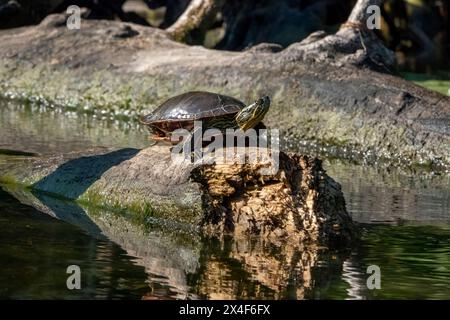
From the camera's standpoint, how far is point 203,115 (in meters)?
9.34

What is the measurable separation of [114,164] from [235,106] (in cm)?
111

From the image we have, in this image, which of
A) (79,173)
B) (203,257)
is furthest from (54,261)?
(79,173)

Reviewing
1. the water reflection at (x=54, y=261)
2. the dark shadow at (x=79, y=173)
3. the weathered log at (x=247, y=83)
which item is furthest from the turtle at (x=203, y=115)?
the weathered log at (x=247, y=83)

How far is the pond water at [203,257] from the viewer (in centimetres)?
661

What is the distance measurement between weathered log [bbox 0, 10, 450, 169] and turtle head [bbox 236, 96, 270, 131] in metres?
4.22

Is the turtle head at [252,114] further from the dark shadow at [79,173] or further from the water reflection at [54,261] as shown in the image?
the water reflection at [54,261]

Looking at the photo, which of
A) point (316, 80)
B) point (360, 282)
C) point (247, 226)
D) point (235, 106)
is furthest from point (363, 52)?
point (360, 282)

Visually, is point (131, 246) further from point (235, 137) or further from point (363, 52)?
point (363, 52)

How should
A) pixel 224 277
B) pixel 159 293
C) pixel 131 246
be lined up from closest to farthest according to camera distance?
pixel 159 293 → pixel 224 277 → pixel 131 246

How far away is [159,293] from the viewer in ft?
21.2

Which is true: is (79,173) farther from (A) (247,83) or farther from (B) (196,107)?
(A) (247,83)

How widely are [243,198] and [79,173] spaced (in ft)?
5.78

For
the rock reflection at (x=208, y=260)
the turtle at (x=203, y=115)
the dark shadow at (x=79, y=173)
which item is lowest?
the rock reflection at (x=208, y=260)

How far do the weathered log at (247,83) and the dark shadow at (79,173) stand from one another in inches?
186
